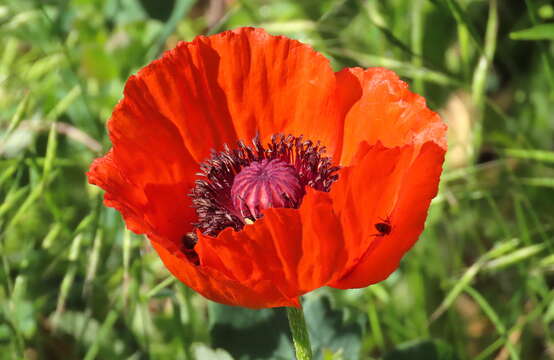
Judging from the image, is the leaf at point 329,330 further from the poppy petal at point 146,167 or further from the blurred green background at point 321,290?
the poppy petal at point 146,167

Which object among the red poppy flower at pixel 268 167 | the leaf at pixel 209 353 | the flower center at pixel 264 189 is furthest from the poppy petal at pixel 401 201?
the leaf at pixel 209 353

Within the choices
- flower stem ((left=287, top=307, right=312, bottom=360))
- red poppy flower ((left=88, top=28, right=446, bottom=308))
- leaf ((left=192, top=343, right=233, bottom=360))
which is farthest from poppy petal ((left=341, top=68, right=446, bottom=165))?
leaf ((left=192, top=343, right=233, bottom=360))

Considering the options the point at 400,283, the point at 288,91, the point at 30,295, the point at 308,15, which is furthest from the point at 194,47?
the point at 308,15

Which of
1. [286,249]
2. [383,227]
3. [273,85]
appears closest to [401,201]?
[383,227]

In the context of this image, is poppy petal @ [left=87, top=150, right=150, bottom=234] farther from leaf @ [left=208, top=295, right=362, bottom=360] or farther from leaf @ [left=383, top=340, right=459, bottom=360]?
leaf @ [left=383, top=340, right=459, bottom=360]

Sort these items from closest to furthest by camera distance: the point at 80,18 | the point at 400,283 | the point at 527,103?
the point at 400,283 < the point at 527,103 < the point at 80,18

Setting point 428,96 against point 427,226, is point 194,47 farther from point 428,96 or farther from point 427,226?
point 428,96
